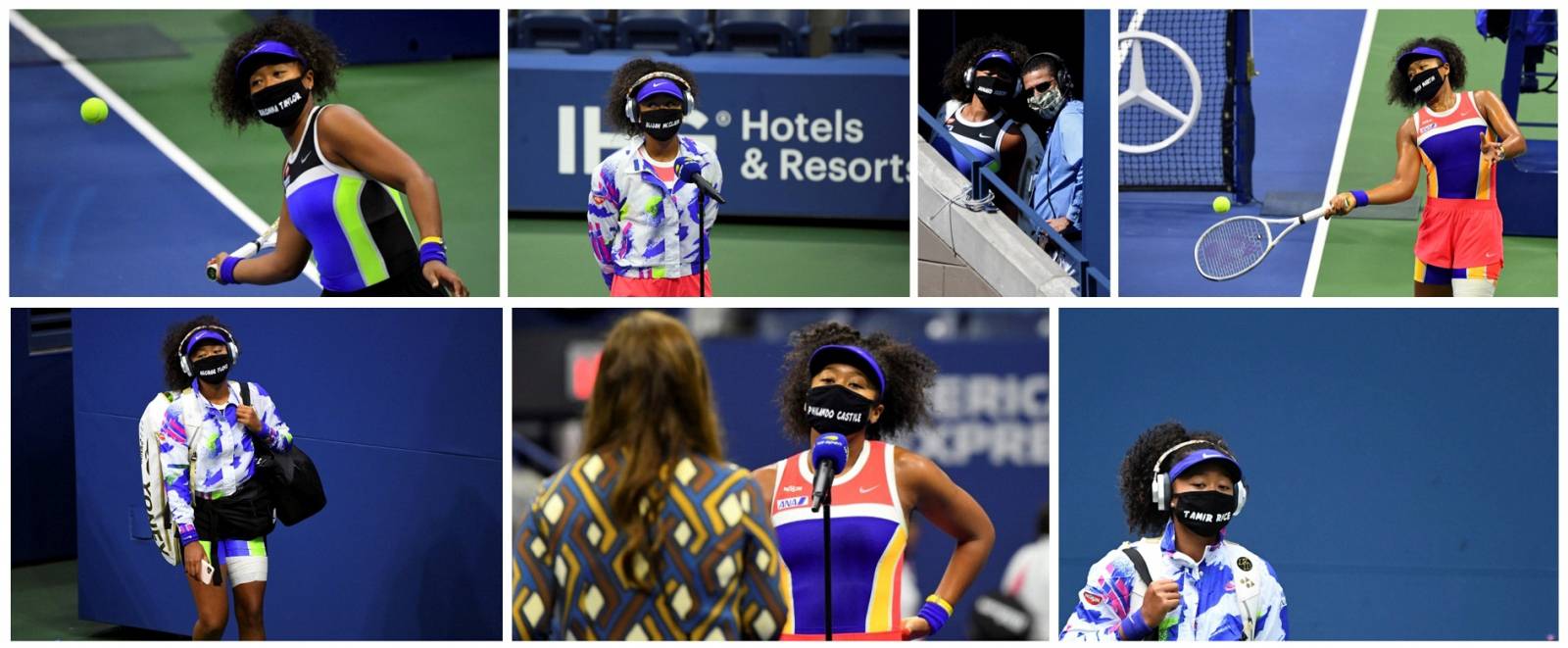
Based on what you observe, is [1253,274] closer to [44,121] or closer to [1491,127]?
[1491,127]

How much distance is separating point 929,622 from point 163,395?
8.42ft

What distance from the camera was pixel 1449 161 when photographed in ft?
21.3

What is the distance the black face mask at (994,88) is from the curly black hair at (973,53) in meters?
0.07

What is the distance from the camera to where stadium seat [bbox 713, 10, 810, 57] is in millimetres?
8180

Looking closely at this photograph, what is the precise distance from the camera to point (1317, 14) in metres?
6.95

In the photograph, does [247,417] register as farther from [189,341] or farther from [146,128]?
[146,128]

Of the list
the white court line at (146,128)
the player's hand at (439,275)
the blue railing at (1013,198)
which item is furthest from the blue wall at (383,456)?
the blue railing at (1013,198)

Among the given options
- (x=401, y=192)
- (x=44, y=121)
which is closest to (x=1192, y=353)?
(x=401, y=192)

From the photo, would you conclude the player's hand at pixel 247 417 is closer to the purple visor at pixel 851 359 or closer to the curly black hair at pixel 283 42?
the curly black hair at pixel 283 42

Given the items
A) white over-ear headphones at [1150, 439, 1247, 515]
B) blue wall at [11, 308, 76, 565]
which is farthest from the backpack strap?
blue wall at [11, 308, 76, 565]

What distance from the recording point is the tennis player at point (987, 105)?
22.5 ft

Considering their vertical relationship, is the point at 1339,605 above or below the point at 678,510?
below

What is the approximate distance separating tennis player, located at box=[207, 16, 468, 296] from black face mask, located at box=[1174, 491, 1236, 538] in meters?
2.20

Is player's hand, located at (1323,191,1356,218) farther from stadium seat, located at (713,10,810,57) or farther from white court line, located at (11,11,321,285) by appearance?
white court line, located at (11,11,321,285)
